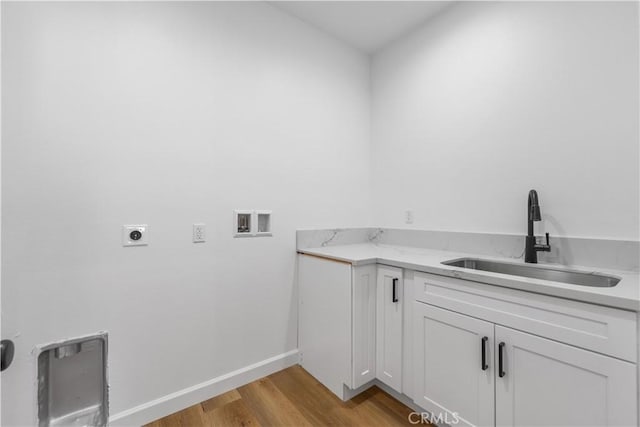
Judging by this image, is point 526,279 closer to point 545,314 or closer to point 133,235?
point 545,314

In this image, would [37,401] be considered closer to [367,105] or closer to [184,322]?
[184,322]

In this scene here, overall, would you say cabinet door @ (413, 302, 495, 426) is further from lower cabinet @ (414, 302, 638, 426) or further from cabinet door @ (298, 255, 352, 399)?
cabinet door @ (298, 255, 352, 399)

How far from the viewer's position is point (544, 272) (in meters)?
1.46

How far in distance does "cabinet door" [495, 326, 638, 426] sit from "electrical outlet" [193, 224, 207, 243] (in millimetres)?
1583

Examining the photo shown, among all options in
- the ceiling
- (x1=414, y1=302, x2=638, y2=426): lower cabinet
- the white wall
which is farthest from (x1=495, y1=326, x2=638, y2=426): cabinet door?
the ceiling

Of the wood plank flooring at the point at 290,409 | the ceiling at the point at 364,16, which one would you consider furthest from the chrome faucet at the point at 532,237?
the ceiling at the point at 364,16

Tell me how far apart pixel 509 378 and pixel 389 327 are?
60 cm

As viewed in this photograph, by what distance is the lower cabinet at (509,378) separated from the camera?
92 centimetres

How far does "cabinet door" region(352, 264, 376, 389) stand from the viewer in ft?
5.16

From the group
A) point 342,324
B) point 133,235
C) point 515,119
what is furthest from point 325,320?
point 515,119

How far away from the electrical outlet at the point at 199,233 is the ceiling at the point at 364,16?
5.39 ft

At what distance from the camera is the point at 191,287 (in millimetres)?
1591

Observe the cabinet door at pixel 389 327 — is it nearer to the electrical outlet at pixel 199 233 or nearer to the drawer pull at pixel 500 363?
the drawer pull at pixel 500 363

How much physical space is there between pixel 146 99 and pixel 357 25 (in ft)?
5.44
